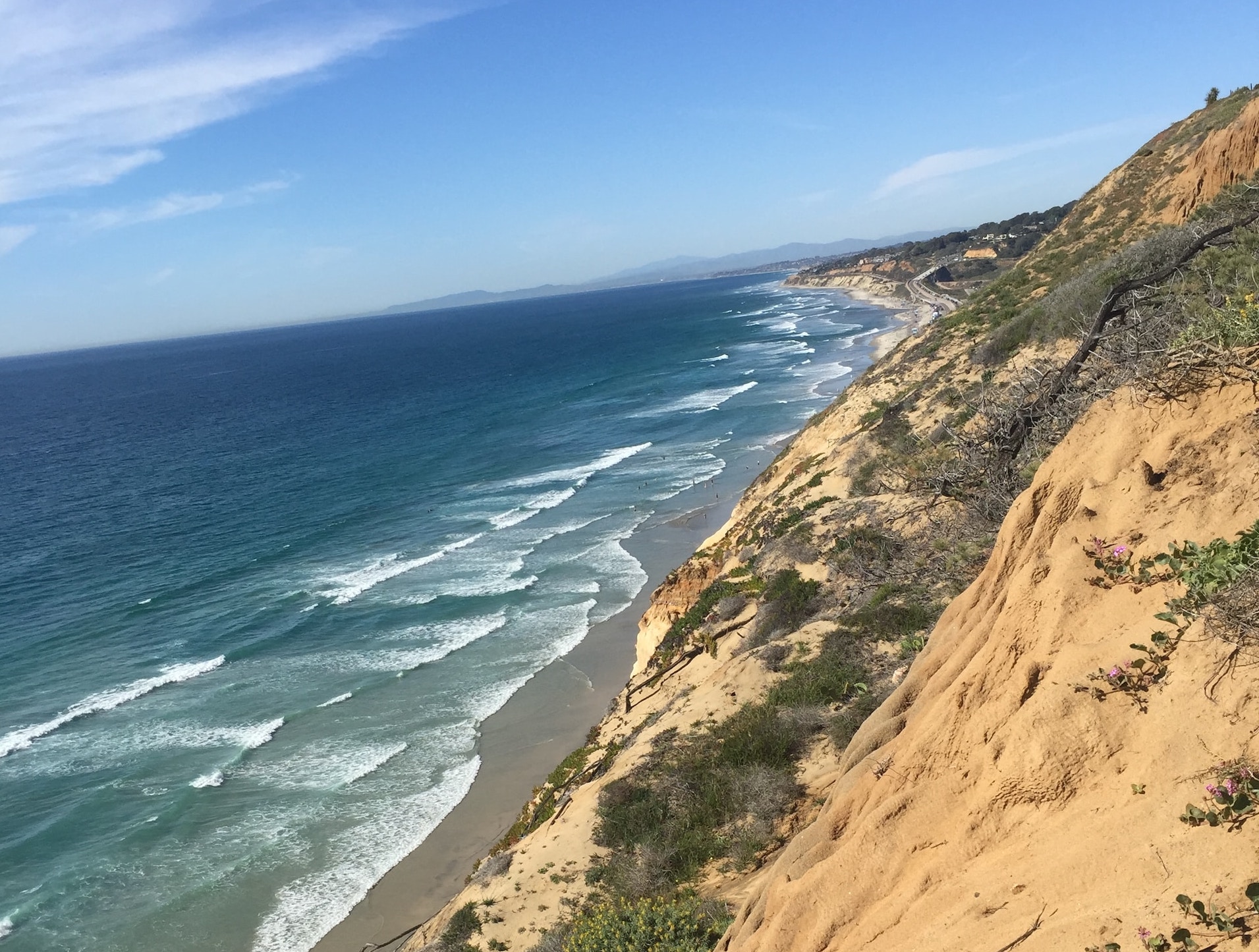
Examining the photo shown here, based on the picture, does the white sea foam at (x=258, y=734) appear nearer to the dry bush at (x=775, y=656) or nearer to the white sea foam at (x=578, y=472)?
the dry bush at (x=775, y=656)

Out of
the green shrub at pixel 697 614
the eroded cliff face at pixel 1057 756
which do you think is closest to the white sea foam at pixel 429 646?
the green shrub at pixel 697 614

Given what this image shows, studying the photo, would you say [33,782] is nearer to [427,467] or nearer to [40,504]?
[427,467]

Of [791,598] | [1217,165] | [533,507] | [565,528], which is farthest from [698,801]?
[533,507]

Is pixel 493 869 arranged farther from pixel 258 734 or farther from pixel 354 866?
pixel 258 734

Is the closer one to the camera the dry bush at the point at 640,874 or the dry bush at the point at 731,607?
the dry bush at the point at 640,874

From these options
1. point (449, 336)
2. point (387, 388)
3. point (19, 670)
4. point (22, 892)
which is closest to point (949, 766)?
point (22, 892)

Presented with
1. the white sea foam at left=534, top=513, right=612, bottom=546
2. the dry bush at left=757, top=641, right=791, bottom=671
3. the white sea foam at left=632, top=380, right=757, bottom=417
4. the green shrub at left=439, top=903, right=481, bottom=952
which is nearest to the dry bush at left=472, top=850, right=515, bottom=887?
the green shrub at left=439, top=903, right=481, bottom=952
